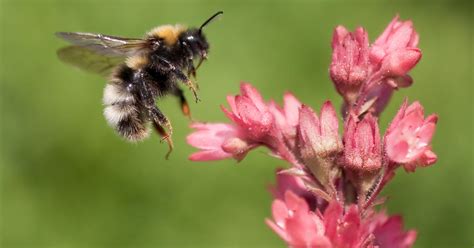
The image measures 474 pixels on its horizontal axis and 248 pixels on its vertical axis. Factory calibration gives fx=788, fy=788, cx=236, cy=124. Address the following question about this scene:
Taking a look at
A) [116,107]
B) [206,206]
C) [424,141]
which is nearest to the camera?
[424,141]

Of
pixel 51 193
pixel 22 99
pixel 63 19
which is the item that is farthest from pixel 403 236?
pixel 63 19

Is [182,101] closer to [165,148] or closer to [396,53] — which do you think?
[396,53]

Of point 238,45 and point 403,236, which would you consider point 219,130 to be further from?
point 238,45

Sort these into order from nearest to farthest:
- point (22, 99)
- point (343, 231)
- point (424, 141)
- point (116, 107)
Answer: point (343, 231) → point (424, 141) → point (116, 107) → point (22, 99)

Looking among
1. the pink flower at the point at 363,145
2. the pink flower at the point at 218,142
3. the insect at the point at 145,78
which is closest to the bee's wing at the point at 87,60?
the insect at the point at 145,78

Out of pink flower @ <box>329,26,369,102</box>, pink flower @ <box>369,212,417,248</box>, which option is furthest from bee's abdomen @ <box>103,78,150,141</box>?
pink flower @ <box>369,212,417,248</box>
